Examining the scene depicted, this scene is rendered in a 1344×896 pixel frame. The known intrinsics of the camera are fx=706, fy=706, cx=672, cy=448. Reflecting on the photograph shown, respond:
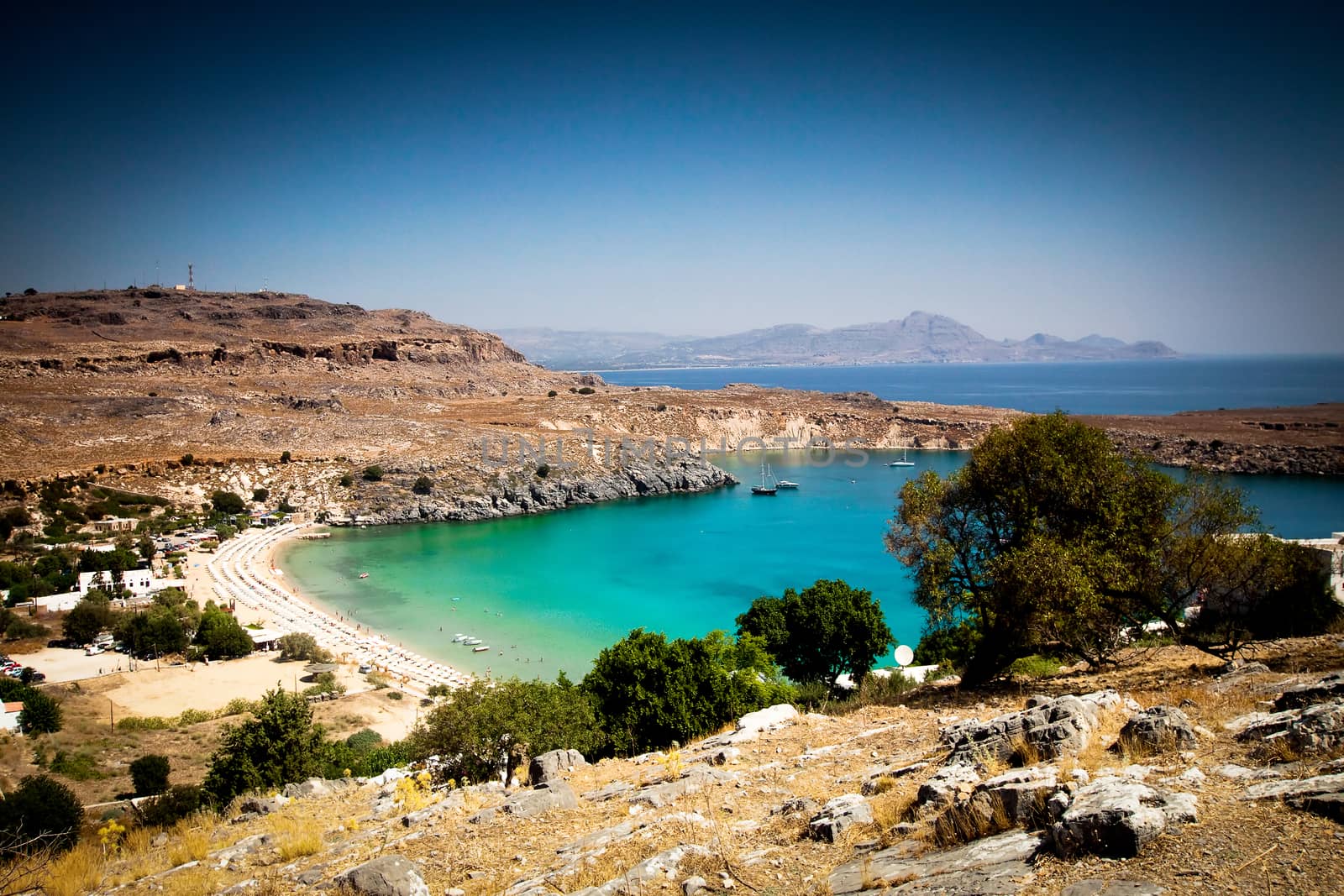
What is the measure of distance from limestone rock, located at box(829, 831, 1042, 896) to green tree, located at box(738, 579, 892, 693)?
20755 millimetres

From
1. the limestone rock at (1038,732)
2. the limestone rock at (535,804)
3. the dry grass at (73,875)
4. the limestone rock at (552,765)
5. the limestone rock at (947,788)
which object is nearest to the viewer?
the limestone rock at (947,788)

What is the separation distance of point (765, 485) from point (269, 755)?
236 ft

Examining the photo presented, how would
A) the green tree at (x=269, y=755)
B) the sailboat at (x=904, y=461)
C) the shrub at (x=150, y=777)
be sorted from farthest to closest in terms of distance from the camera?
the sailboat at (x=904, y=461) < the shrub at (x=150, y=777) < the green tree at (x=269, y=755)

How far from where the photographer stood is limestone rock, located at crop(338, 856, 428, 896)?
765 centimetres

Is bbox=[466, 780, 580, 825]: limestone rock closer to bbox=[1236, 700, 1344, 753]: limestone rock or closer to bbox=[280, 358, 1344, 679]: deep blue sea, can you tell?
bbox=[1236, 700, 1344, 753]: limestone rock

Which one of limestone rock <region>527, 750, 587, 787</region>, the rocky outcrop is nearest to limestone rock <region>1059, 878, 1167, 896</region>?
limestone rock <region>527, 750, 587, 787</region>

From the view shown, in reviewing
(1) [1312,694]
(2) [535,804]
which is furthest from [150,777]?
(1) [1312,694]

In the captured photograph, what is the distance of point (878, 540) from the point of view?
60750mm

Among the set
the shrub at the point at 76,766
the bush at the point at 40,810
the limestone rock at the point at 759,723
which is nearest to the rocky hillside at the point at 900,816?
the limestone rock at the point at 759,723

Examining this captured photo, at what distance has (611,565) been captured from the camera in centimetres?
5578

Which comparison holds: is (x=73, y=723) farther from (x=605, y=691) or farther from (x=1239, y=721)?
(x=1239, y=721)

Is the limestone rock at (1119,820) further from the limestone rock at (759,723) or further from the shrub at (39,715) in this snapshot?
the shrub at (39,715)

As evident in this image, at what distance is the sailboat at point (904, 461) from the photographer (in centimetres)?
9712

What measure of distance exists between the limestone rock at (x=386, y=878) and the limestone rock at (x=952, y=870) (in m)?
4.52
